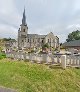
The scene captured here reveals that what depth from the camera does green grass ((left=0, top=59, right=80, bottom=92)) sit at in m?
11.0

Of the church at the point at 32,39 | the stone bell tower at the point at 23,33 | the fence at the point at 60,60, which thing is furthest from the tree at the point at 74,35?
the fence at the point at 60,60

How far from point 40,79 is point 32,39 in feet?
346

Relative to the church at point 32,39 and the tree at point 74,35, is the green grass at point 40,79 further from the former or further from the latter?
the church at point 32,39

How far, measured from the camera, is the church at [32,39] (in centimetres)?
11294

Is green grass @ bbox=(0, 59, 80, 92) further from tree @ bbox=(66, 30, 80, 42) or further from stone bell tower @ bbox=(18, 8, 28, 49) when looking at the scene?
stone bell tower @ bbox=(18, 8, 28, 49)

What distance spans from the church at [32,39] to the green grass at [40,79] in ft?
324

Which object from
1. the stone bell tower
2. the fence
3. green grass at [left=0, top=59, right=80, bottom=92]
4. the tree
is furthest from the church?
green grass at [left=0, top=59, right=80, bottom=92]

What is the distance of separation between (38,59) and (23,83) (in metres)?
5.83

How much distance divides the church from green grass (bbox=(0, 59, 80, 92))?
98.8m

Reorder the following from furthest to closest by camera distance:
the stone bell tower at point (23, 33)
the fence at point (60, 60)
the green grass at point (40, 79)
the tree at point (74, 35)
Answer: the stone bell tower at point (23, 33) < the tree at point (74, 35) < the fence at point (60, 60) < the green grass at point (40, 79)

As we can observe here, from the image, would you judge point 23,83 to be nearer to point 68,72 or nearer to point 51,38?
point 68,72

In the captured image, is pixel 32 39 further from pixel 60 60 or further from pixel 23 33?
pixel 60 60

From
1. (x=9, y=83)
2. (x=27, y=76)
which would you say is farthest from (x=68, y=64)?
(x=9, y=83)

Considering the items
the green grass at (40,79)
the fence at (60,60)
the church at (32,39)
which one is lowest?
the green grass at (40,79)
